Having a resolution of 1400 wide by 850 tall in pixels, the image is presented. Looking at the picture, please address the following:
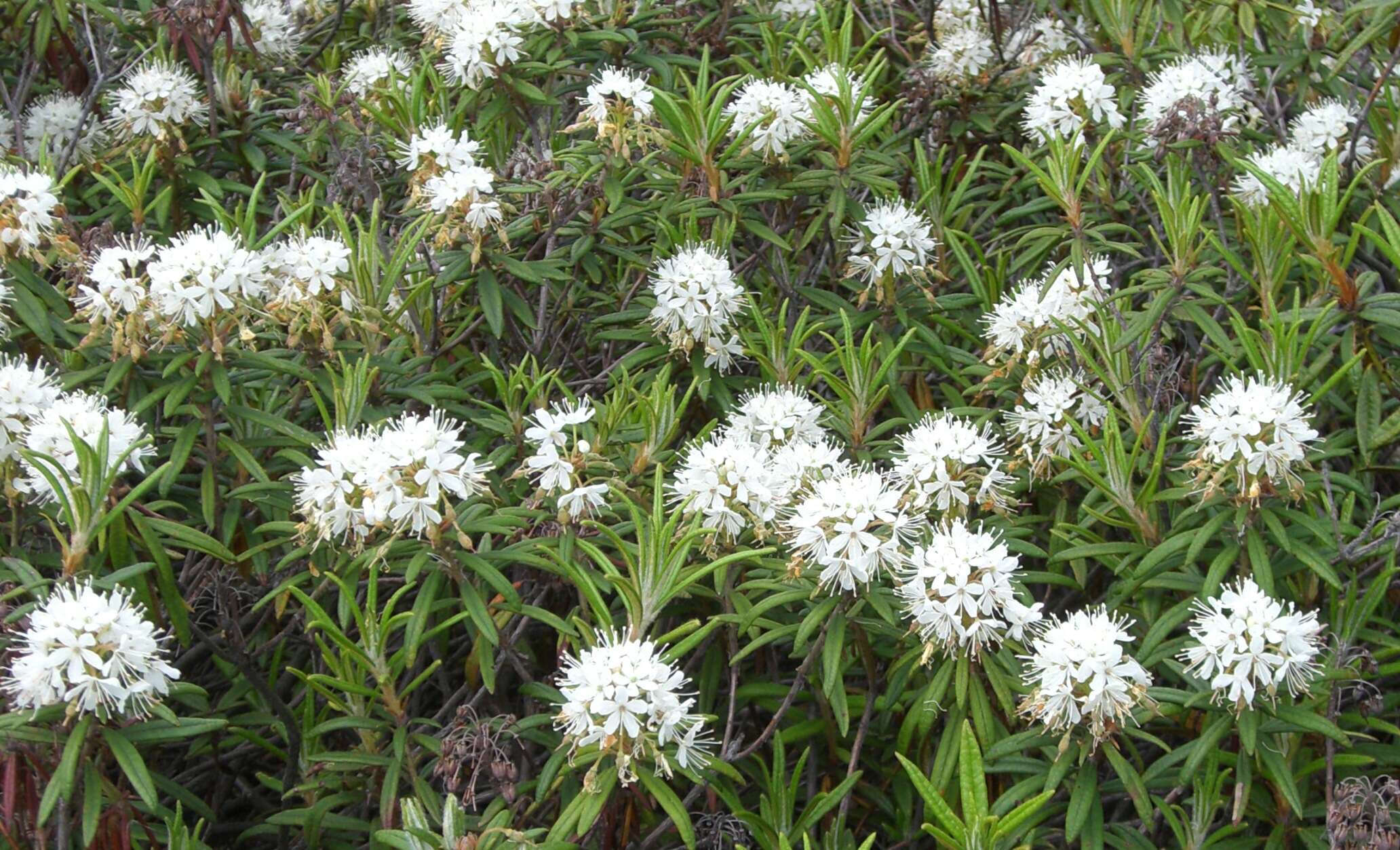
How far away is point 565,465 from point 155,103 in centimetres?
206

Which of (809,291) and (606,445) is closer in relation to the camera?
(606,445)

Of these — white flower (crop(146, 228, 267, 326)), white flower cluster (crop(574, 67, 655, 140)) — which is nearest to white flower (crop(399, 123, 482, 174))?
white flower cluster (crop(574, 67, 655, 140))

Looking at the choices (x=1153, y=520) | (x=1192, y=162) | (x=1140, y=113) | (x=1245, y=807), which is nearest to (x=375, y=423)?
(x=1153, y=520)

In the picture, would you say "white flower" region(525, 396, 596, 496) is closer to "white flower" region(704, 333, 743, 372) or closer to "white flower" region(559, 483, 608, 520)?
"white flower" region(559, 483, 608, 520)

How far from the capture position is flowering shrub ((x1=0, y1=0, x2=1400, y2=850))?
A: 97.3 inches

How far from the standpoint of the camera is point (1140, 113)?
4160 millimetres

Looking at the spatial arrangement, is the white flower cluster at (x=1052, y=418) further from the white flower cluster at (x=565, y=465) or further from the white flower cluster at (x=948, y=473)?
the white flower cluster at (x=565, y=465)

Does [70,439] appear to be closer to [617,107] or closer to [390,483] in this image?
[390,483]

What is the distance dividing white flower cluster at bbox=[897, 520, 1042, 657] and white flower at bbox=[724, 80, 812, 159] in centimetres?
147

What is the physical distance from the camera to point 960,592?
247 centimetres

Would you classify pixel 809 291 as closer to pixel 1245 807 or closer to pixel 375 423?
pixel 375 423

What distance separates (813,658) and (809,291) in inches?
53.5

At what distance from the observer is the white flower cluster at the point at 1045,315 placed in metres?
3.24

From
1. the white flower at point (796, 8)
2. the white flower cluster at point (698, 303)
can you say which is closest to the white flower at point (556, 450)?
the white flower cluster at point (698, 303)
